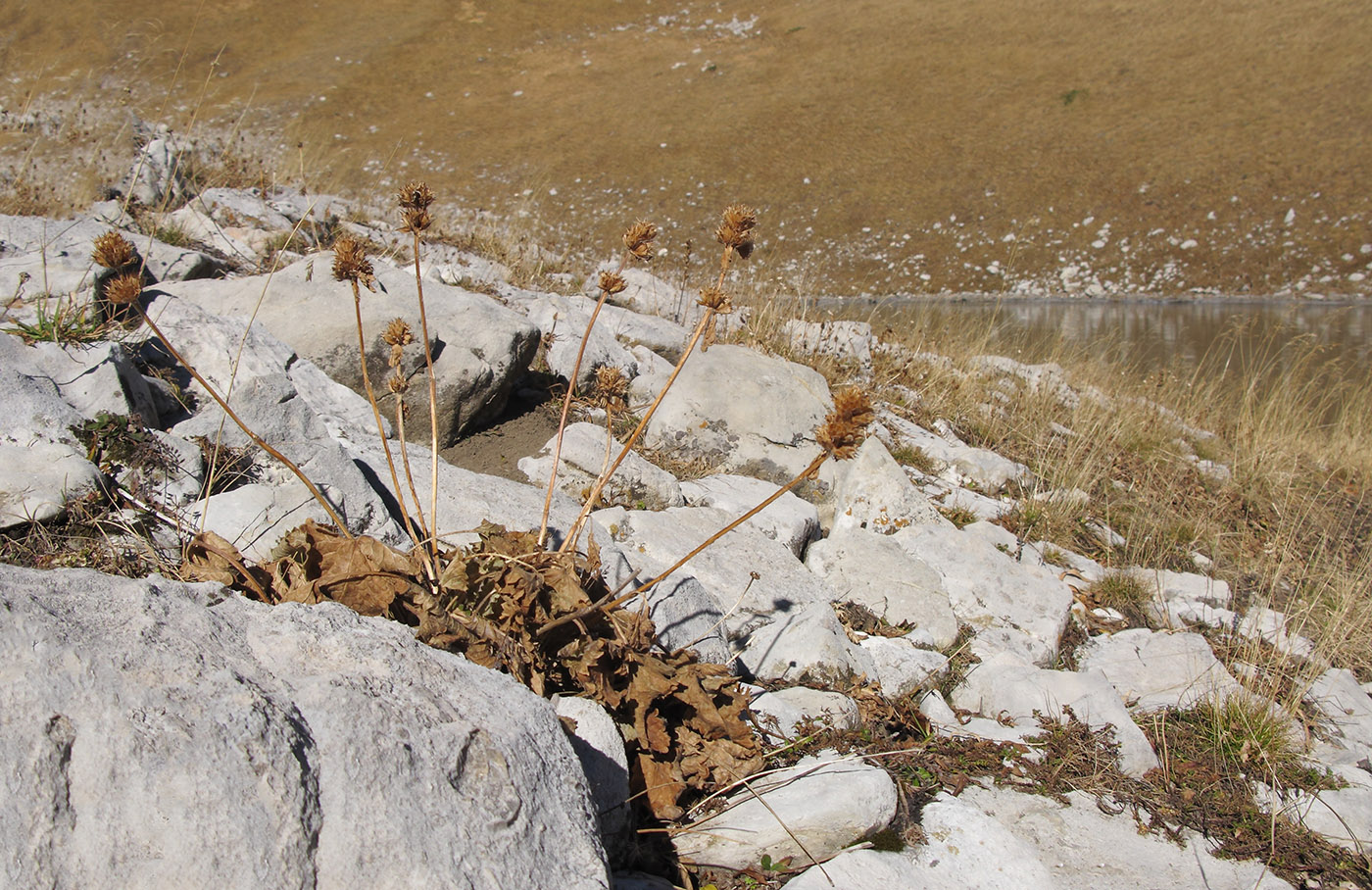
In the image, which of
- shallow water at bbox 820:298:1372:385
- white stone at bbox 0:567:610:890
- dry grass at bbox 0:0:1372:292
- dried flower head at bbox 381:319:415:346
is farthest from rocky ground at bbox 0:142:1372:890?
dry grass at bbox 0:0:1372:292

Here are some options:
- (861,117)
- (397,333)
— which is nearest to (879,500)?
(397,333)

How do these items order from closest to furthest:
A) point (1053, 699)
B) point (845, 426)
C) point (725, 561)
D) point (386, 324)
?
point (845, 426) → point (1053, 699) → point (725, 561) → point (386, 324)

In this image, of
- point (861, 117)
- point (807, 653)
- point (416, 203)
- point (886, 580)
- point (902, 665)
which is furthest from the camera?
point (861, 117)

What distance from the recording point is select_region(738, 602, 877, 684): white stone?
2.97 meters

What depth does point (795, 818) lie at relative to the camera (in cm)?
217

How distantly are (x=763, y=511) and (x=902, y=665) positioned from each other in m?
1.09

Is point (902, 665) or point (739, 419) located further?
point (739, 419)

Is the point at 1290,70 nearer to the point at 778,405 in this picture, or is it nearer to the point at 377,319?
the point at 778,405

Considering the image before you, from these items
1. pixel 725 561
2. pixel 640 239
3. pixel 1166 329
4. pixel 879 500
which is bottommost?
pixel 1166 329

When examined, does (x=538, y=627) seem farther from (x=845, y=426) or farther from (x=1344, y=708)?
(x=1344, y=708)

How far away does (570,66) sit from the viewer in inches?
1182

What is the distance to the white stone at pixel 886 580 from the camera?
378cm

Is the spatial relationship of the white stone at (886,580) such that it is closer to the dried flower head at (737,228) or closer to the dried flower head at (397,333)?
the dried flower head at (737,228)

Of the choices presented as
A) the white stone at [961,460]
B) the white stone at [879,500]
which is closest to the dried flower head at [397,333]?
the white stone at [879,500]
